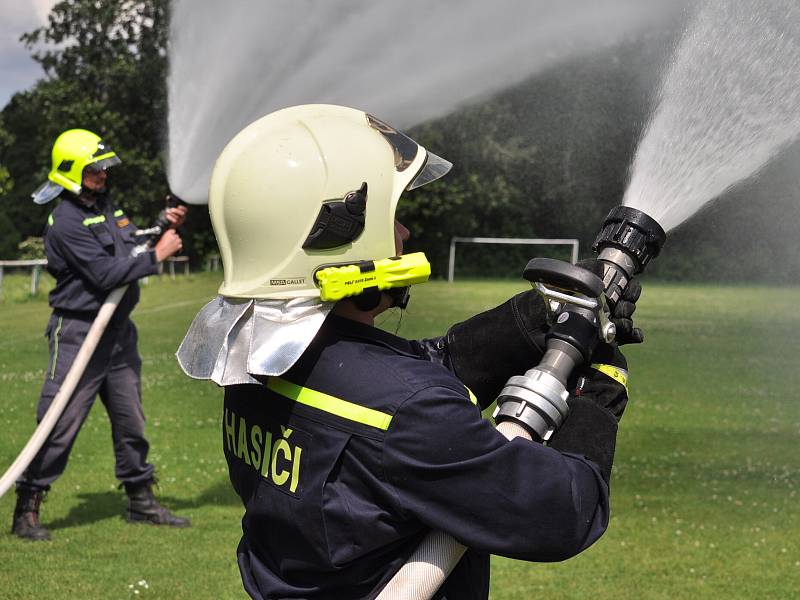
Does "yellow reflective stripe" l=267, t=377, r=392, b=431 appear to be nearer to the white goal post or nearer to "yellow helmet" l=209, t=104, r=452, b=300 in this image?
"yellow helmet" l=209, t=104, r=452, b=300

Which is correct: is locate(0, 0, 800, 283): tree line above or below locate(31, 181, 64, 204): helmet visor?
below

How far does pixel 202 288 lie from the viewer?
2866 cm

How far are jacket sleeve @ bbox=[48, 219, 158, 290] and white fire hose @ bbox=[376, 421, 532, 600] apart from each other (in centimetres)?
451

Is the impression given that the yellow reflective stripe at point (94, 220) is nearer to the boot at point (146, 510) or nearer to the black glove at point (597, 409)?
the boot at point (146, 510)

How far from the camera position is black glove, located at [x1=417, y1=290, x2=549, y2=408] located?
8.96 ft

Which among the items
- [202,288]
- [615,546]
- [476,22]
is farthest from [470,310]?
[615,546]

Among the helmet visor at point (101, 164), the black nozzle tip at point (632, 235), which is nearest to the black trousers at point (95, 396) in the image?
the helmet visor at point (101, 164)

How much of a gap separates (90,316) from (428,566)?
482 centimetres

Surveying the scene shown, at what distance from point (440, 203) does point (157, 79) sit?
11.7 m

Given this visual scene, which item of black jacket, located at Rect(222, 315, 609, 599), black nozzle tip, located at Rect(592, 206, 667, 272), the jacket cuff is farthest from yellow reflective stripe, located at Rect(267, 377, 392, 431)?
black nozzle tip, located at Rect(592, 206, 667, 272)

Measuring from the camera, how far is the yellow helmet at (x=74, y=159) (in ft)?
21.5

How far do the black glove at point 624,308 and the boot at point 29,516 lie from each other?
4994mm

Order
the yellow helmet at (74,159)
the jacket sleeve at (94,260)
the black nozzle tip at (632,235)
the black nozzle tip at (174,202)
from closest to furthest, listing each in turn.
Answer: the black nozzle tip at (632,235) → the jacket sleeve at (94,260) → the yellow helmet at (74,159) → the black nozzle tip at (174,202)

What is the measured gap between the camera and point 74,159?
656 centimetres
